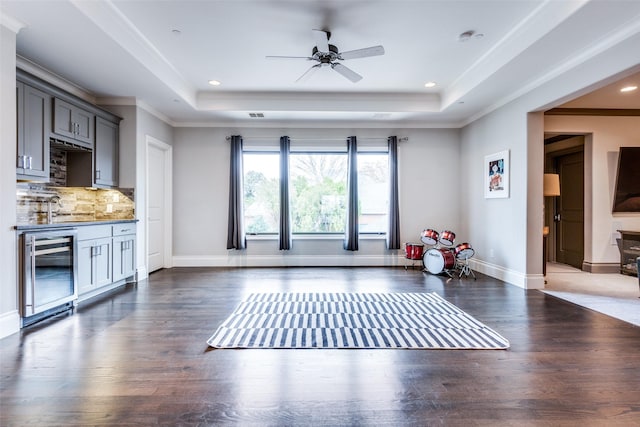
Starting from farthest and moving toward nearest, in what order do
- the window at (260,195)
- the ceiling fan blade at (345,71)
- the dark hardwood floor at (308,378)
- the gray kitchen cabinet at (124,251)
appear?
the window at (260,195), the gray kitchen cabinet at (124,251), the ceiling fan blade at (345,71), the dark hardwood floor at (308,378)

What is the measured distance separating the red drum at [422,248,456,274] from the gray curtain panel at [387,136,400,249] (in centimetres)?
82

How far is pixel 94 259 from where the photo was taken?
13.3ft

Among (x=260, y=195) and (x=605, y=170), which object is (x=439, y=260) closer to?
(x=605, y=170)

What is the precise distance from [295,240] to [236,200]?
1.38 m

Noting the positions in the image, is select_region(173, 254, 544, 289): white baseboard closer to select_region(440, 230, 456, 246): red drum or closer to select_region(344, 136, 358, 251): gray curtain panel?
select_region(344, 136, 358, 251): gray curtain panel

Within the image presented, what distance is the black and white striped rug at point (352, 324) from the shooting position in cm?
269

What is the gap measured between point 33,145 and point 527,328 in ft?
17.4

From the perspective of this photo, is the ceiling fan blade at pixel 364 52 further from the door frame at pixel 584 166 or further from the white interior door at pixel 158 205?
the door frame at pixel 584 166

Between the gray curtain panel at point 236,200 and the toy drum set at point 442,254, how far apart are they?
3157 millimetres

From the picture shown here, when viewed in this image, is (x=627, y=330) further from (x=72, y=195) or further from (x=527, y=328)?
(x=72, y=195)

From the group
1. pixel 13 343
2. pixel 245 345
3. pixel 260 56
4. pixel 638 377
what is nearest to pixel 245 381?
pixel 245 345

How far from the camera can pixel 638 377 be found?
85.0 inches

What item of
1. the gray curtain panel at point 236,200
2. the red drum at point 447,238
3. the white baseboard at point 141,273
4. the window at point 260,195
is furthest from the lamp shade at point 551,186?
the white baseboard at point 141,273

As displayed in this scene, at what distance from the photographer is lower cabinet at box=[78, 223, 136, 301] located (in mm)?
3855
